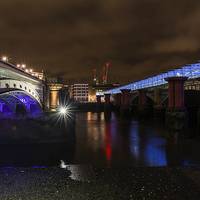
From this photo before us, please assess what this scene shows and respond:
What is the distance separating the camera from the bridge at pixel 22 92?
978 inches

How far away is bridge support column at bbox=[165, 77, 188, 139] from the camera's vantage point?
17906 millimetres

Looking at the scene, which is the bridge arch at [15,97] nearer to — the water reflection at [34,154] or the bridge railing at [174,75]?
the water reflection at [34,154]

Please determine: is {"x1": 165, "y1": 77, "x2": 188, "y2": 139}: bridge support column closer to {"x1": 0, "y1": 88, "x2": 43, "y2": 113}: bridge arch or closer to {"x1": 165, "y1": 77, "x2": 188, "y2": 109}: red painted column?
{"x1": 165, "y1": 77, "x2": 188, "y2": 109}: red painted column

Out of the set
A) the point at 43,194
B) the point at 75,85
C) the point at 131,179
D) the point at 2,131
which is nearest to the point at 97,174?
the point at 131,179

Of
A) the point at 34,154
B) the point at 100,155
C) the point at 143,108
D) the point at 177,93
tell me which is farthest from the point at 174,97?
the point at 143,108

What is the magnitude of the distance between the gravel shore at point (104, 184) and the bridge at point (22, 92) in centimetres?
1488

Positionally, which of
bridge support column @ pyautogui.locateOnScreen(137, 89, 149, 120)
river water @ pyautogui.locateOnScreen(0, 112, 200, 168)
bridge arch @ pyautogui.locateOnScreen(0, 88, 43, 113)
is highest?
bridge arch @ pyautogui.locateOnScreen(0, 88, 43, 113)

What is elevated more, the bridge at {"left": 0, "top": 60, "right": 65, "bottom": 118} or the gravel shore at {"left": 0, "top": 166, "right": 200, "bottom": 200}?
the bridge at {"left": 0, "top": 60, "right": 65, "bottom": 118}

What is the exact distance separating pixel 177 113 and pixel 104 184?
41.4ft

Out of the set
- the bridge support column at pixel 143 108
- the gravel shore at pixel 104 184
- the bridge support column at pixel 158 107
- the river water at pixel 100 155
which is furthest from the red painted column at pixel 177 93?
the bridge support column at pixel 158 107

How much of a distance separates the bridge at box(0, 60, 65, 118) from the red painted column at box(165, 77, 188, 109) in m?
17.8

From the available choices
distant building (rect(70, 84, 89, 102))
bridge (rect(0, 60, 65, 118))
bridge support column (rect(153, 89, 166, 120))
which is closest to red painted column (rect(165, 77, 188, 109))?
bridge (rect(0, 60, 65, 118))

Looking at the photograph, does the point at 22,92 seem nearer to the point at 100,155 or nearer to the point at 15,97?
the point at 15,97

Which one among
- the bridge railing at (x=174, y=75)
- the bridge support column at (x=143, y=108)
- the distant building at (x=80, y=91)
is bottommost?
the bridge support column at (x=143, y=108)
